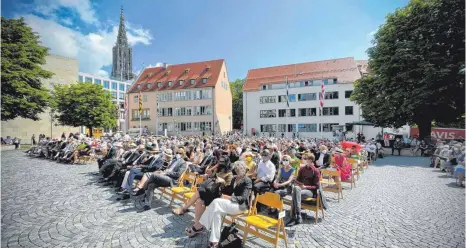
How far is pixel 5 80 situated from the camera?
22.0 meters

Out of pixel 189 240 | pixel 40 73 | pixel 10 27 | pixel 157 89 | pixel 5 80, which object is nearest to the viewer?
Result: pixel 189 240

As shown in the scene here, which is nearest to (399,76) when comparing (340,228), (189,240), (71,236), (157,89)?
(340,228)

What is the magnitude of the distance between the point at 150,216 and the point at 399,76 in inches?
877

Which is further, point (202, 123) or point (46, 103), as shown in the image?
Answer: point (202, 123)

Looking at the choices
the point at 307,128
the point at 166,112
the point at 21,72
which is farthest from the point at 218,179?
the point at 166,112

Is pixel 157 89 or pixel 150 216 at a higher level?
pixel 157 89

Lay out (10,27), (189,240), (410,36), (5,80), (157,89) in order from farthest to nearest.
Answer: (157,89)
(10,27)
(5,80)
(410,36)
(189,240)

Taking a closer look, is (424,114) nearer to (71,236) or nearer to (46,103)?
(71,236)

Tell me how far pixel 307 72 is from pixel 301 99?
5.55 metres

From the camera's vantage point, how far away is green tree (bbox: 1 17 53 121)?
22297 millimetres

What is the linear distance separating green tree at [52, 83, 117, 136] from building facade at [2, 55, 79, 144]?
1.87 meters

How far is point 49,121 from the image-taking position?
34.6 metres

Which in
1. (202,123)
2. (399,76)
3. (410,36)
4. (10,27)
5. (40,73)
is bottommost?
(202,123)

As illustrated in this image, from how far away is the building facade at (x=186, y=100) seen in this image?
45.2 meters
